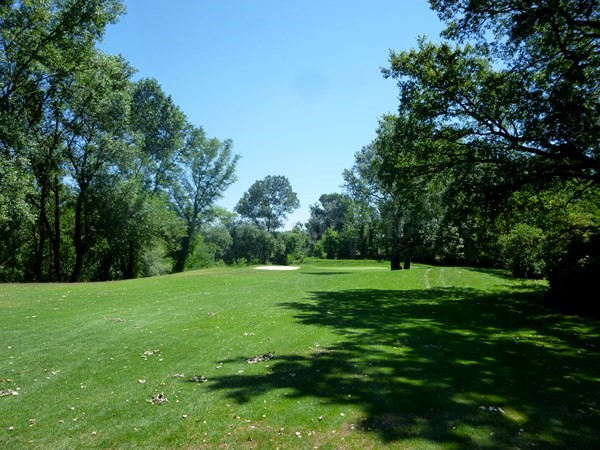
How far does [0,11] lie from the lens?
20.2 m

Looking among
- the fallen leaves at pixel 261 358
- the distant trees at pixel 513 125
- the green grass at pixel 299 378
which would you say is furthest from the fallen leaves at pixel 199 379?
the distant trees at pixel 513 125

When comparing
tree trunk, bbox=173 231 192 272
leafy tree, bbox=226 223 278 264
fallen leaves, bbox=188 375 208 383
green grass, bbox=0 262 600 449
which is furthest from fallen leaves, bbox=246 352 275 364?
leafy tree, bbox=226 223 278 264

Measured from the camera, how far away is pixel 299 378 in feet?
22.9

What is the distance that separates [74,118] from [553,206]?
35165mm

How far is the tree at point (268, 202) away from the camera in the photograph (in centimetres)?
9356

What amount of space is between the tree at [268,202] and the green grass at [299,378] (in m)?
79.2

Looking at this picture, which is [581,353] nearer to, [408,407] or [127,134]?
[408,407]

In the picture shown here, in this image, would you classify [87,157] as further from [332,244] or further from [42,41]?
[332,244]

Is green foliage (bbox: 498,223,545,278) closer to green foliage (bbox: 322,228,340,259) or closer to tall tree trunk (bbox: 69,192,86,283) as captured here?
tall tree trunk (bbox: 69,192,86,283)

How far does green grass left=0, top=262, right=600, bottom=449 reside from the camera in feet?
16.4

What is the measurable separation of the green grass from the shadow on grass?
29 mm

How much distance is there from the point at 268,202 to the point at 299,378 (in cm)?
8774

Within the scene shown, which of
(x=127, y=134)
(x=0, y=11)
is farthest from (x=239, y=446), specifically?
(x=127, y=134)

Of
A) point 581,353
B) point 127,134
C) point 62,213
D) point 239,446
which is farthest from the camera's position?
point 62,213
